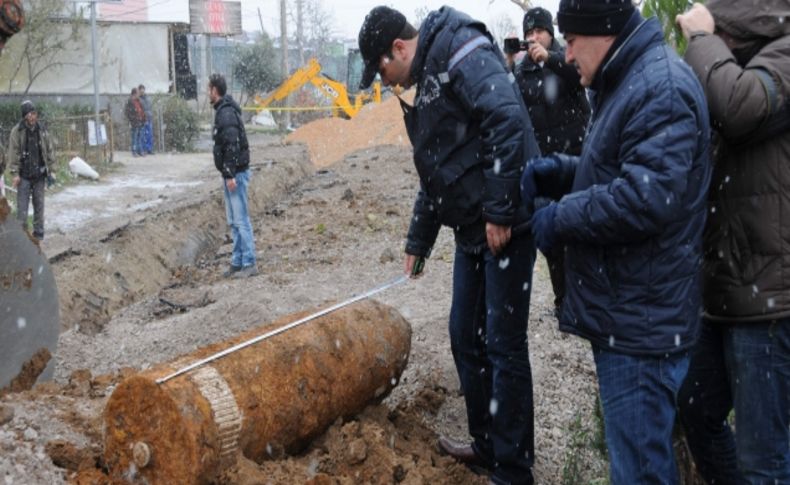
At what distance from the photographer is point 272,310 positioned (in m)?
7.35

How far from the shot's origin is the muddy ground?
12.3 ft

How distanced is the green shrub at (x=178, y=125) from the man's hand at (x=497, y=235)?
85.9ft

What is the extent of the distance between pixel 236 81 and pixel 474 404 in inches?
1709

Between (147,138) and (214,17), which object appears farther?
(214,17)

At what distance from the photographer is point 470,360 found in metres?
3.97

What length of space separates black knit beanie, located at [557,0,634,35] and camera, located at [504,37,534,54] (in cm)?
272

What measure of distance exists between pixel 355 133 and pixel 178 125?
7097mm

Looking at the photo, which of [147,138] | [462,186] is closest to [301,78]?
[147,138]

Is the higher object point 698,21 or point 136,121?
point 698,21

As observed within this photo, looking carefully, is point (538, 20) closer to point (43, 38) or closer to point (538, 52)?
point (538, 52)

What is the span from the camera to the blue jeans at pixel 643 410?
2.73 metres

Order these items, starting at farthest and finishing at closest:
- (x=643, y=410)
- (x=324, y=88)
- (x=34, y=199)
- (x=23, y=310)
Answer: (x=324, y=88), (x=34, y=199), (x=23, y=310), (x=643, y=410)

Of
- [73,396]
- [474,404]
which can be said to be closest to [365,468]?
[474,404]

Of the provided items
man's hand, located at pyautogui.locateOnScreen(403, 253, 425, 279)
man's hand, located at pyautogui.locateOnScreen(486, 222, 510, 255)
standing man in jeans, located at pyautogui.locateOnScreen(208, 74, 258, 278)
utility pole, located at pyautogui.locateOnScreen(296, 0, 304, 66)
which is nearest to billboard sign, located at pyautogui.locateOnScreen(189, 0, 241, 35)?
utility pole, located at pyautogui.locateOnScreen(296, 0, 304, 66)
